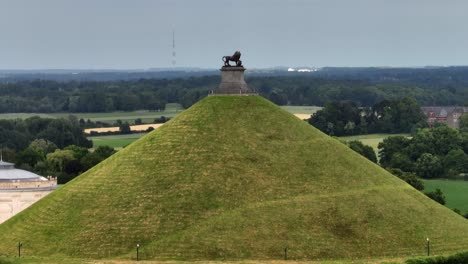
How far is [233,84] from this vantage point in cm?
8812

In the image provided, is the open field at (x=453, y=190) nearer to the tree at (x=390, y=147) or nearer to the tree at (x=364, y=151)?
the tree at (x=364, y=151)

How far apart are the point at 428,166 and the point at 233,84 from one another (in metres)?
75.4

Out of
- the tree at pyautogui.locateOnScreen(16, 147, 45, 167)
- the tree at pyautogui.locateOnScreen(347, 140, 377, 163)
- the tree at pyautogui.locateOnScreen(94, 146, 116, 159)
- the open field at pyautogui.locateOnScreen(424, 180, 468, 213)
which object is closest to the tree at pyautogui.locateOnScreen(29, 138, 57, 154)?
the tree at pyautogui.locateOnScreen(16, 147, 45, 167)

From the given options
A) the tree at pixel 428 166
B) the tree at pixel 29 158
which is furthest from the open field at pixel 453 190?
the tree at pixel 29 158

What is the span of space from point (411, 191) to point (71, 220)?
23.0 metres

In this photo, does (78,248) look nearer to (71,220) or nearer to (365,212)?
(71,220)

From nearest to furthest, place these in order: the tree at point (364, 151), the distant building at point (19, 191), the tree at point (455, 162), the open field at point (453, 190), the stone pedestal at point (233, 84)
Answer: the stone pedestal at point (233, 84)
the distant building at point (19, 191)
the open field at point (453, 190)
the tree at point (364, 151)
the tree at point (455, 162)

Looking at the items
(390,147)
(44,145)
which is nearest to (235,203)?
(390,147)

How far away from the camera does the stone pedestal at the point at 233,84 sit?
87.1 meters

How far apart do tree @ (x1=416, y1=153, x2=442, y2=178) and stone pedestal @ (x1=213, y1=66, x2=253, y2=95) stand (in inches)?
2866

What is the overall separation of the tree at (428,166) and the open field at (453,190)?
3814 mm

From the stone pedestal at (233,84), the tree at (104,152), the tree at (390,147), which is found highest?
the stone pedestal at (233,84)

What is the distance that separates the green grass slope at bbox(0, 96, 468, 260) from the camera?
2958 inches

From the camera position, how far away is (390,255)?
74.9 meters
